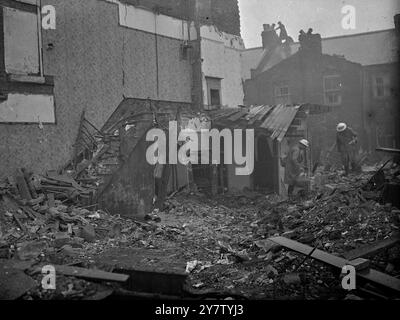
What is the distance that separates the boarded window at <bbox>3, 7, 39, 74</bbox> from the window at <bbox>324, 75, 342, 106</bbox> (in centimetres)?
1905

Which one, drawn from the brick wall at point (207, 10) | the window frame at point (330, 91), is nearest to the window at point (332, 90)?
the window frame at point (330, 91)

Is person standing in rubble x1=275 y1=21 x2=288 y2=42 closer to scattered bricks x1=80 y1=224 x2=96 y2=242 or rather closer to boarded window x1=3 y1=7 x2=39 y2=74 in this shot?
boarded window x1=3 y1=7 x2=39 y2=74

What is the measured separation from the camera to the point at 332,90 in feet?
79.3

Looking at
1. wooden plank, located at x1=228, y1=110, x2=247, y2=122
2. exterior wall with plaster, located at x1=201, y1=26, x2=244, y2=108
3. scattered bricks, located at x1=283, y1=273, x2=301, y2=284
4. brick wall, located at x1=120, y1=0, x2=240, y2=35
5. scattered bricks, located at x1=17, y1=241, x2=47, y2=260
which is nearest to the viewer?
scattered bricks, located at x1=283, y1=273, x2=301, y2=284

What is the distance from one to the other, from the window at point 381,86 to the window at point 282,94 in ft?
17.6

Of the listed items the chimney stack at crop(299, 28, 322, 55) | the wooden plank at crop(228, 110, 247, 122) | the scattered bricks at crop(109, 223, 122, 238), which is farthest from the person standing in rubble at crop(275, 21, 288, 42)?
the scattered bricks at crop(109, 223, 122, 238)

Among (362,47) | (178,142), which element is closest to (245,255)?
(178,142)

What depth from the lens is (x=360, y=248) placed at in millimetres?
5438

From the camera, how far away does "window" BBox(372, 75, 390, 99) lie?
2373 centimetres

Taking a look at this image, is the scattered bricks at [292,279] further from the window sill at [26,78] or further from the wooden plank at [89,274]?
the window sill at [26,78]

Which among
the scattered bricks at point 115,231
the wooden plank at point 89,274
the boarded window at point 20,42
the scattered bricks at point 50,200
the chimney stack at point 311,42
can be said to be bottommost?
the scattered bricks at point 115,231

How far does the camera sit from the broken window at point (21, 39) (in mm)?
9315
